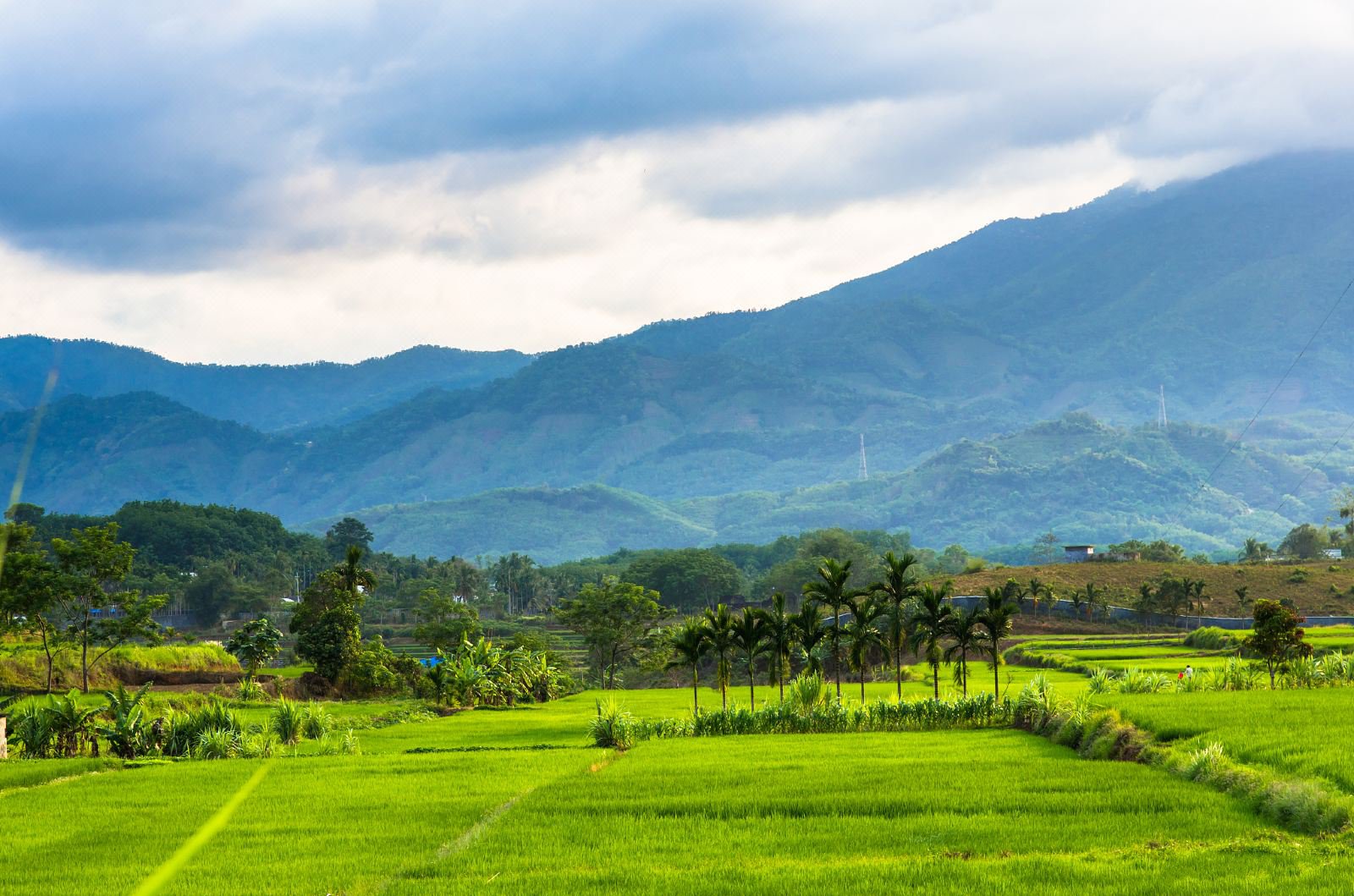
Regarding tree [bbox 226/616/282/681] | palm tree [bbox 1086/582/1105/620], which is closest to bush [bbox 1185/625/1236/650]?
palm tree [bbox 1086/582/1105/620]

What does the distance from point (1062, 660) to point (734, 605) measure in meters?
104

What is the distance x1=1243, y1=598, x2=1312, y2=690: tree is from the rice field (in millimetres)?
10254

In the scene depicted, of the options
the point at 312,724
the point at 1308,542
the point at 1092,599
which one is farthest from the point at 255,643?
the point at 1308,542

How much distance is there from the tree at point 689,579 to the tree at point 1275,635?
119809 mm

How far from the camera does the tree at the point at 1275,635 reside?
44.8 meters

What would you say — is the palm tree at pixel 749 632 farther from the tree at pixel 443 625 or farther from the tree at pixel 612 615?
the tree at pixel 612 615

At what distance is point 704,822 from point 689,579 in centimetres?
14141

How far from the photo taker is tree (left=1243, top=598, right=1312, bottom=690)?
4484 cm

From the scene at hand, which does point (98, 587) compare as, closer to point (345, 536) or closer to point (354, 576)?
point (354, 576)

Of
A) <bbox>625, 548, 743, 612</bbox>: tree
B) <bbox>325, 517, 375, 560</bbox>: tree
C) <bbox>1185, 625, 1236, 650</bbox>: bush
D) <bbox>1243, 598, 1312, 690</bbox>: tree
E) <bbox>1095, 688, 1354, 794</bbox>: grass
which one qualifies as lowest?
<bbox>1185, 625, 1236, 650</bbox>: bush

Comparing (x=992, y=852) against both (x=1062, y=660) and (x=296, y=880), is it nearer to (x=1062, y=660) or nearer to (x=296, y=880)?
(x=296, y=880)

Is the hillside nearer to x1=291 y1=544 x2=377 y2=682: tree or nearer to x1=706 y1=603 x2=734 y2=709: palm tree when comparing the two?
x1=291 y1=544 x2=377 y2=682: tree

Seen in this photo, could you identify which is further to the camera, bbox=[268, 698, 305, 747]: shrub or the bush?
the bush

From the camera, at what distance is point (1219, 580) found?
346 ft
